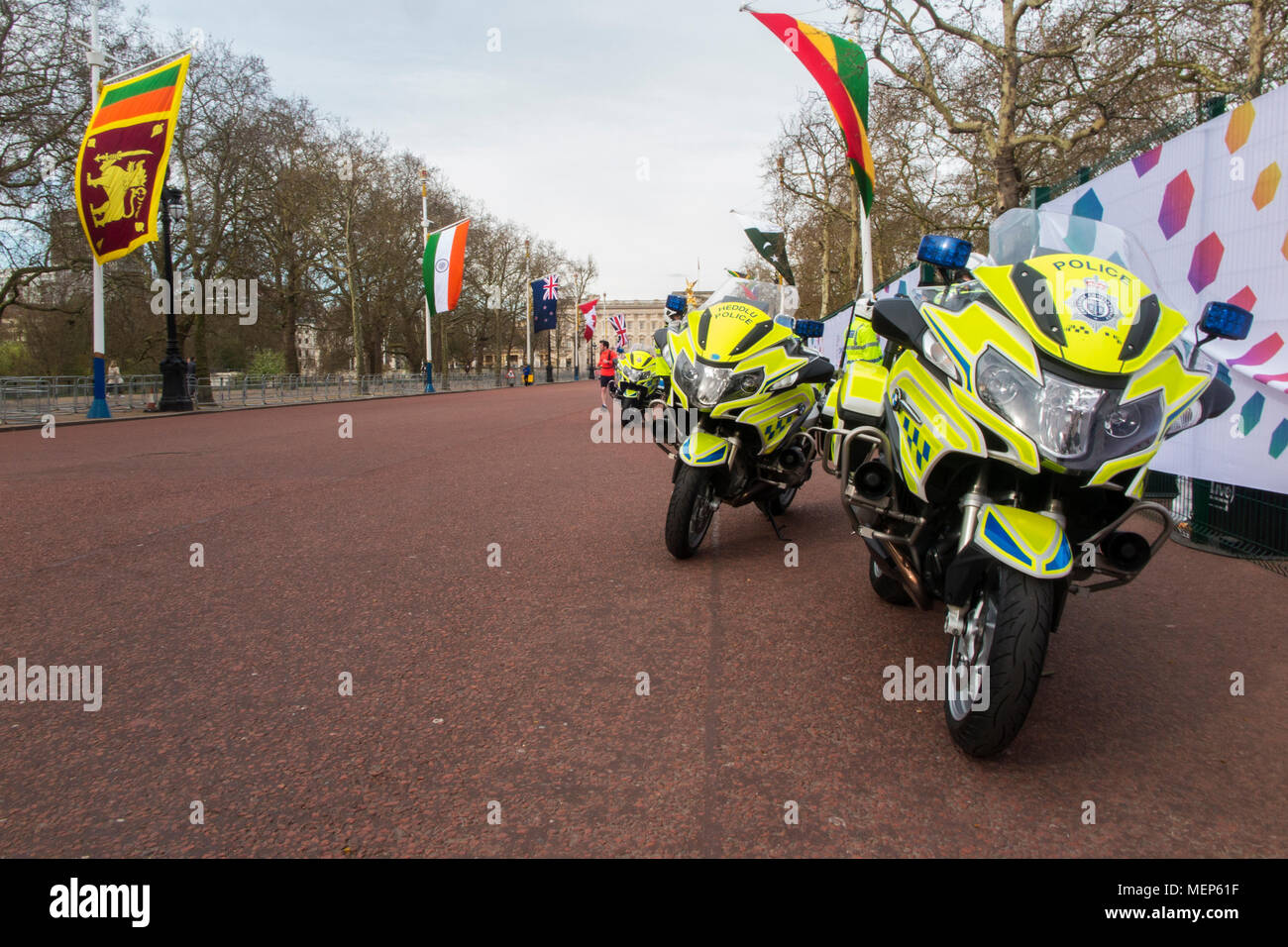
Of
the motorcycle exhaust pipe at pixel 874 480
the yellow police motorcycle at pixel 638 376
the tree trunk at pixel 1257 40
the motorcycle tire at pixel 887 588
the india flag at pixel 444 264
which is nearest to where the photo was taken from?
the motorcycle exhaust pipe at pixel 874 480

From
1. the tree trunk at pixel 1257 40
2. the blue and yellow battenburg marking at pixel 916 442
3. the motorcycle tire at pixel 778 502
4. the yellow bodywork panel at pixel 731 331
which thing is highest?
the tree trunk at pixel 1257 40

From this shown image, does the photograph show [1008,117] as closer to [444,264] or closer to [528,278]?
[444,264]

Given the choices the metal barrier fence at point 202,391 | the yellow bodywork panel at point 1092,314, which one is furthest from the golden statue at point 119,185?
the yellow bodywork panel at point 1092,314

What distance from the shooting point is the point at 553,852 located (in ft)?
7.23

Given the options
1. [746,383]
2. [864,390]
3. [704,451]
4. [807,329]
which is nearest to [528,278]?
[807,329]

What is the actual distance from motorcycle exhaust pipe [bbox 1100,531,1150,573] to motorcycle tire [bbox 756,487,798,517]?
3351 millimetres

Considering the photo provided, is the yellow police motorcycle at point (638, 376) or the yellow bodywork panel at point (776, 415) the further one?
the yellow police motorcycle at point (638, 376)

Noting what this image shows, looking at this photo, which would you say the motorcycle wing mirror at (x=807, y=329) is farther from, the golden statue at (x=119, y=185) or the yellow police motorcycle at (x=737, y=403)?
the golden statue at (x=119, y=185)

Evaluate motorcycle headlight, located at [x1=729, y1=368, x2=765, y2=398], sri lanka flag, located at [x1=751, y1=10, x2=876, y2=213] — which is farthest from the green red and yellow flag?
motorcycle headlight, located at [x1=729, y1=368, x2=765, y2=398]

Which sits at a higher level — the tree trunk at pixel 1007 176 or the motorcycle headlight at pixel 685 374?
the tree trunk at pixel 1007 176

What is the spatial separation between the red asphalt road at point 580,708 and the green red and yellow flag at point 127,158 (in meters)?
13.4

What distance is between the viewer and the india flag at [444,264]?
31.8 meters

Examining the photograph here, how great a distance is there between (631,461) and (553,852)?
8.88 metres

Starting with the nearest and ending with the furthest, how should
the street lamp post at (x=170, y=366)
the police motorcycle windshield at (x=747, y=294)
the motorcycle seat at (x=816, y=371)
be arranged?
the motorcycle seat at (x=816, y=371)
the police motorcycle windshield at (x=747, y=294)
the street lamp post at (x=170, y=366)
